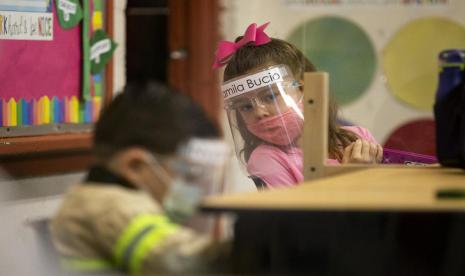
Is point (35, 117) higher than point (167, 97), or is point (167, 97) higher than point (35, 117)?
point (167, 97)

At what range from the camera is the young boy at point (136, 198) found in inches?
48.7

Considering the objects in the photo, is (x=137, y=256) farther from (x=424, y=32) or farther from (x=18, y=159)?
(x=424, y=32)

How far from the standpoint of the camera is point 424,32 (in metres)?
4.37

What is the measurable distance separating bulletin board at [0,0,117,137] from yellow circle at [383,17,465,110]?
1.50m

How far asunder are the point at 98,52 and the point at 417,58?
5.29 feet

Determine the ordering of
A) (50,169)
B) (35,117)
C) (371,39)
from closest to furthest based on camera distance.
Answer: (50,169) → (35,117) → (371,39)

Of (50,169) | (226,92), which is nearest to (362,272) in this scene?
(226,92)

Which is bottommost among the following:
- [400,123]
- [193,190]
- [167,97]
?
[400,123]

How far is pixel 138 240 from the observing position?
124cm

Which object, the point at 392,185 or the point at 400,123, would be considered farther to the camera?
the point at 400,123

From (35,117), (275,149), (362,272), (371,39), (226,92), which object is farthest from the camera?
(371,39)

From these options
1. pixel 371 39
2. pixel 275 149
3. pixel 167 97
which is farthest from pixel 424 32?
pixel 167 97

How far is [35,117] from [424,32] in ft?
6.20

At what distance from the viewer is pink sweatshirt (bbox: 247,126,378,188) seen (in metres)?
2.12
